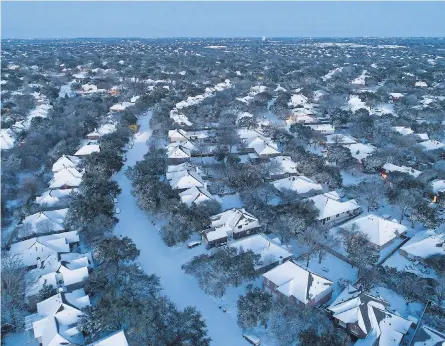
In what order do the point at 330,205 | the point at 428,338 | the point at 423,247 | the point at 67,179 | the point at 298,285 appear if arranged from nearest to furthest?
the point at 428,338 → the point at 298,285 → the point at 423,247 → the point at 330,205 → the point at 67,179

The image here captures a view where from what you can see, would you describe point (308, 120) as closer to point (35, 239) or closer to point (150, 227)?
point (150, 227)

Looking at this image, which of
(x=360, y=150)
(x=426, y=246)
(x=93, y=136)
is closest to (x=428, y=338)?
(x=426, y=246)

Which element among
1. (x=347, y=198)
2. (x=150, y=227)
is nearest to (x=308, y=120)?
(x=347, y=198)

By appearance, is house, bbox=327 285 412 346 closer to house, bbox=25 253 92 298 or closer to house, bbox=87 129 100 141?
house, bbox=25 253 92 298

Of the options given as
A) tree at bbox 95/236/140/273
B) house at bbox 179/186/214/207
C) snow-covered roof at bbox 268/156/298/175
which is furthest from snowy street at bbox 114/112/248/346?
snow-covered roof at bbox 268/156/298/175

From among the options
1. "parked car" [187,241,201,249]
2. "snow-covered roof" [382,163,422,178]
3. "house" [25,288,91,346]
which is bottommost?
"parked car" [187,241,201,249]

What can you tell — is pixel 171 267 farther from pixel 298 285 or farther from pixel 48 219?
pixel 48 219

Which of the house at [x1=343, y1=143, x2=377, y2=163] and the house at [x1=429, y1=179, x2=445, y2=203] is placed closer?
the house at [x1=429, y1=179, x2=445, y2=203]
